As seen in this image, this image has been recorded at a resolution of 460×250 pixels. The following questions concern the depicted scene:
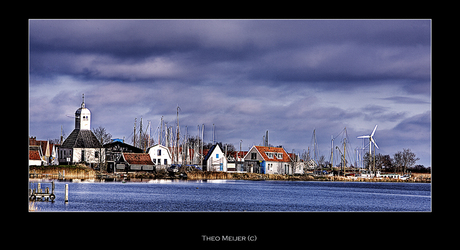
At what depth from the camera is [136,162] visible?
107 meters

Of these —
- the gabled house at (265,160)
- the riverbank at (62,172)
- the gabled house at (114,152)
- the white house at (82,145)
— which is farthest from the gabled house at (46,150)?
the gabled house at (265,160)

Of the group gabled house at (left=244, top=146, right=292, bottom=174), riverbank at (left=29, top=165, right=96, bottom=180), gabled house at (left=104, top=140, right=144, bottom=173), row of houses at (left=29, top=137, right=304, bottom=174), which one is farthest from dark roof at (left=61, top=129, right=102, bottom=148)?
gabled house at (left=244, top=146, right=292, bottom=174)

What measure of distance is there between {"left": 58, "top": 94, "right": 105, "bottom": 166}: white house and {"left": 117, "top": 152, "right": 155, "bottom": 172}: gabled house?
4654 mm

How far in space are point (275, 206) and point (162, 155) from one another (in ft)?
217

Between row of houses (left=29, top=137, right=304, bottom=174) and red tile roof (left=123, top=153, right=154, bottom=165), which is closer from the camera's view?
row of houses (left=29, top=137, right=304, bottom=174)

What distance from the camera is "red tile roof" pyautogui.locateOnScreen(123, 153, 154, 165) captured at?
348 feet

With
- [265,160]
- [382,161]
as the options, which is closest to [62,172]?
[265,160]

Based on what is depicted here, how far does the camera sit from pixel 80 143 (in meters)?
104

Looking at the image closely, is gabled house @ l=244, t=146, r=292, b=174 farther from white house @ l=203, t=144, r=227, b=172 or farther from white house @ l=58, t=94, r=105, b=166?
white house @ l=58, t=94, r=105, b=166
